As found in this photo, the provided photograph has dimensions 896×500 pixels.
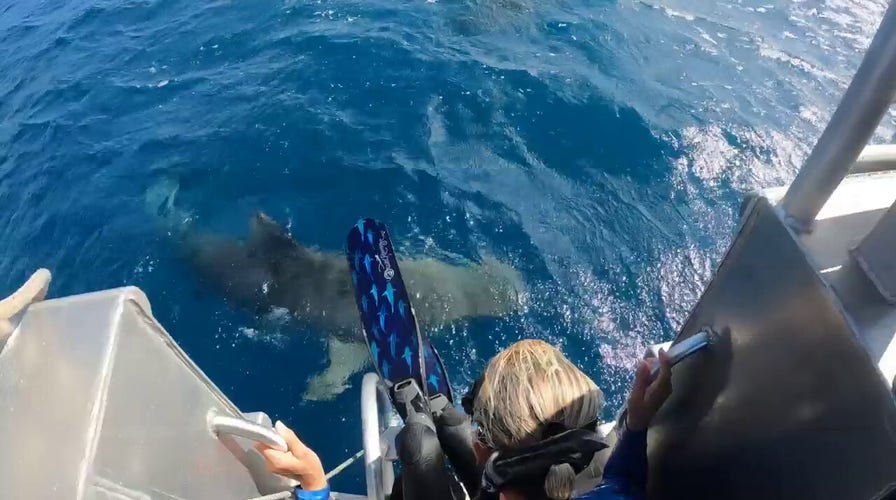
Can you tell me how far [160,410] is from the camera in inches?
70.2

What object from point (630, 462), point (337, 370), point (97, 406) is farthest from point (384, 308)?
point (97, 406)

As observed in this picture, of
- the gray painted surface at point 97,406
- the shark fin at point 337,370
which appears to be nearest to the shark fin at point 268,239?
the shark fin at point 337,370

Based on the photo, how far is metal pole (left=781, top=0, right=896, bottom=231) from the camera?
1.33 m

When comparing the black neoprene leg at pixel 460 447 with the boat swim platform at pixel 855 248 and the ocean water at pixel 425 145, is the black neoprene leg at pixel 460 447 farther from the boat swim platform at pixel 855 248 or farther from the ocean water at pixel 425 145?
the ocean water at pixel 425 145

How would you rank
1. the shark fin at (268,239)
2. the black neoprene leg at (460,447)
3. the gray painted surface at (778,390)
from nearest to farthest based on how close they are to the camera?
1. the gray painted surface at (778,390)
2. the black neoprene leg at (460,447)
3. the shark fin at (268,239)

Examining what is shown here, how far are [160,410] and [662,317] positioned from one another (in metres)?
5.25

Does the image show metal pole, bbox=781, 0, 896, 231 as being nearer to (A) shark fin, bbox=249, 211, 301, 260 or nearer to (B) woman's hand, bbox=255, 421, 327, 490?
(B) woman's hand, bbox=255, 421, 327, 490

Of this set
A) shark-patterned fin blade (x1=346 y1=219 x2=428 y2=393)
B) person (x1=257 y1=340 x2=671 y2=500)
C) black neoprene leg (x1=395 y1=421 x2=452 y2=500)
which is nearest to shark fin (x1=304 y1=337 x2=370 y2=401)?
shark-patterned fin blade (x1=346 y1=219 x2=428 y2=393)

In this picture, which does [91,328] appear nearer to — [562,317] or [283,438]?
[283,438]

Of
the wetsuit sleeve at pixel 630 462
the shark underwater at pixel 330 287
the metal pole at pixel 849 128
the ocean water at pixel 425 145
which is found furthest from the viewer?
the ocean water at pixel 425 145

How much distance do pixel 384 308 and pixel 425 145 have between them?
13.9ft

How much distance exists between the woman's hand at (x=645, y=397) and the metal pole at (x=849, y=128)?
0.89 metres

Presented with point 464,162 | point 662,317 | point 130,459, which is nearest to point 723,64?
point 464,162

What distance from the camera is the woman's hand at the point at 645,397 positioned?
2.34 m
